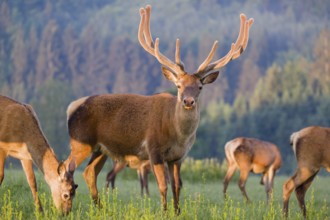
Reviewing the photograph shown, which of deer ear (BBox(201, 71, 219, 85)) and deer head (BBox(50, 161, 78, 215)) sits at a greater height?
deer ear (BBox(201, 71, 219, 85))

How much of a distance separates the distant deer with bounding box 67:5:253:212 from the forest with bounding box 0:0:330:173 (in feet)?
125

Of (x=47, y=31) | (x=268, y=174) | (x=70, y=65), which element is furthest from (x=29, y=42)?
(x=268, y=174)

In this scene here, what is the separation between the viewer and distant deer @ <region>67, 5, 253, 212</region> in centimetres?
1132

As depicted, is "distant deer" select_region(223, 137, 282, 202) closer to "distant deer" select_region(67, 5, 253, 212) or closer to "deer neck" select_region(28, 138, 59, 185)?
"distant deer" select_region(67, 5, 253, 212)

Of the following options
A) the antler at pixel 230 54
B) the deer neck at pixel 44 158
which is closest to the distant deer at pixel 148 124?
the antler at pixel 230 54

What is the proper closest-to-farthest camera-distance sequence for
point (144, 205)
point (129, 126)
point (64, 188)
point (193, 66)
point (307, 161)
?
point (144, 205)
point (64, 188)
point (129, 126)
point (307, 161)
point (193, 66)

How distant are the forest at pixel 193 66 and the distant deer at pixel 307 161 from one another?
3761cm

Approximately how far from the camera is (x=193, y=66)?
116 metres

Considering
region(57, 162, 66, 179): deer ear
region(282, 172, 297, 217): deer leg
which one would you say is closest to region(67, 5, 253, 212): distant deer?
region(57, 162, 66, 179): deer ear

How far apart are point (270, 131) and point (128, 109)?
2295 inches

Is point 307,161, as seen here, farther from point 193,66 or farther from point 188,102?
point 193,66

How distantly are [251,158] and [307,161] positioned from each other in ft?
18.0

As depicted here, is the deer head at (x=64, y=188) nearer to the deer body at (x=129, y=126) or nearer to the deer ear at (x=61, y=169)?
the deer ear at (x=61, y=169)

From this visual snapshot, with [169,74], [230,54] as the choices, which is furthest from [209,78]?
[230,54]
